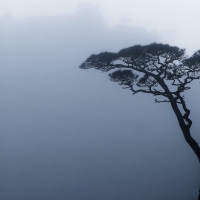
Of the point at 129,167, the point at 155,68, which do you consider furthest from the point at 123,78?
the point at 129,167

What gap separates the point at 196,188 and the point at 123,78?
4.23m

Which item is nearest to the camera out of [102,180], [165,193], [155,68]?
[155,68]

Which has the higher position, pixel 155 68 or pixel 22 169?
pixel 155 68

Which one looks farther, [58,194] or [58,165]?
[58,165]

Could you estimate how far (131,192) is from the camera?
6.96 meters

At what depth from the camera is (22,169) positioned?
24.4 feet

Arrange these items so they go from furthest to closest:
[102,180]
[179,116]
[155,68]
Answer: [102,180], [155,68], [179,116]

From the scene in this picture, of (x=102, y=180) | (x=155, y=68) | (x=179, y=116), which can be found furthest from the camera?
(x=102, y=180)

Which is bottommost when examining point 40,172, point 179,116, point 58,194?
point 58,194

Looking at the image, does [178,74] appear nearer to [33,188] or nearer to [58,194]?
[58,194]

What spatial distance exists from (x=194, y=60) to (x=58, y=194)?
5.73m

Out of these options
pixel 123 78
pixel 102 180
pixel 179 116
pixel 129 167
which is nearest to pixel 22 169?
pixel 102 180

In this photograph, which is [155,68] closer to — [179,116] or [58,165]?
[179,116]

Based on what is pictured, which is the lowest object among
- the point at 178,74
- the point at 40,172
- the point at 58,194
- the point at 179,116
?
the point at 58,194
